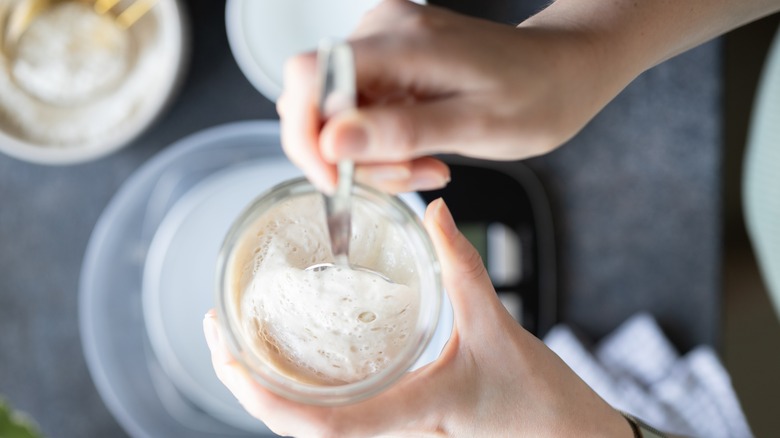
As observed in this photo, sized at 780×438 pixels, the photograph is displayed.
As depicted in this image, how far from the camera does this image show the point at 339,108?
324 millimetres

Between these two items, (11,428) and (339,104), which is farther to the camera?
(11,428)

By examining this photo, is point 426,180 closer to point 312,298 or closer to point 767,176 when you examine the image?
point 312,298

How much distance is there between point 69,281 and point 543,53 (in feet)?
1.50

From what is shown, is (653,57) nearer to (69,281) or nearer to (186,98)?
(186,98)

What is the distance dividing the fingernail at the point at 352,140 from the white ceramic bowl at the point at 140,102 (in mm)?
303

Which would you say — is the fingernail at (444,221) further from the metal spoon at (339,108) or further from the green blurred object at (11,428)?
the green blurred object at (11,428)

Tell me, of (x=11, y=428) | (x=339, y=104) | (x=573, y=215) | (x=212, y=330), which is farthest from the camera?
(x=573, y=215)

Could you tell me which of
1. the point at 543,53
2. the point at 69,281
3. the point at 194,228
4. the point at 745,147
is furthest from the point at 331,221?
the point at 745,147

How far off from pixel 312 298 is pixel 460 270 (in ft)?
0.26

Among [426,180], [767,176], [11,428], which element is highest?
[426,180]

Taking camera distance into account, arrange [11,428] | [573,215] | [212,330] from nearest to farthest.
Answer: [212,330]
[11,428]
[573,215]

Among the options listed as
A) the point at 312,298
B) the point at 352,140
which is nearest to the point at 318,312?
the point at 312,298

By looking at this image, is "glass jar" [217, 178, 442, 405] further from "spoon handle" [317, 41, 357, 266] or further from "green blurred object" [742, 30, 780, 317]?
"green blurred object" [742, 30, 780, 317]

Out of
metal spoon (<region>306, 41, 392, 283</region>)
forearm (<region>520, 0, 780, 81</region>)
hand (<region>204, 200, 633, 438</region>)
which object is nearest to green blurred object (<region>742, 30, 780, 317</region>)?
forearm (<region>520, 0, 780, 81</region>)
